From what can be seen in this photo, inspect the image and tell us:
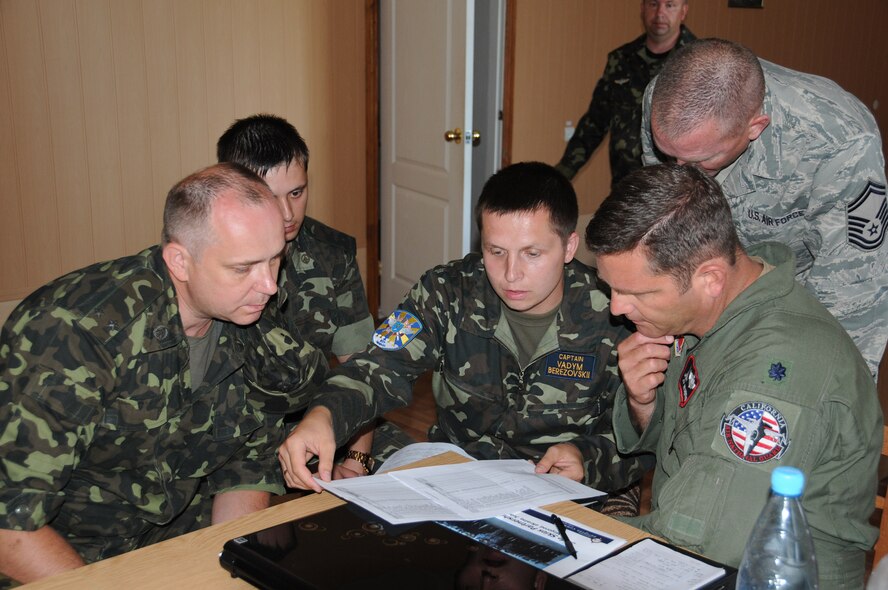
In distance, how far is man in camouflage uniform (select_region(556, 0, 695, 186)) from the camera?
3.89 meters

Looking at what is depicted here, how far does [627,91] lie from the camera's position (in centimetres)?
416

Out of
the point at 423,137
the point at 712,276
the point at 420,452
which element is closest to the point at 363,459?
the point at 420,452

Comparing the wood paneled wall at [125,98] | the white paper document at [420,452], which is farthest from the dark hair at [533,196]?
the wood paneled wall at [125,98]

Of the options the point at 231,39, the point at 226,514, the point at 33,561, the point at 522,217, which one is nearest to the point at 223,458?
the point at 226,514

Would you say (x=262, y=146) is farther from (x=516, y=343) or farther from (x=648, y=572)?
(x=648, y=572)

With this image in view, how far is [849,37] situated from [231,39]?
18.8 ft

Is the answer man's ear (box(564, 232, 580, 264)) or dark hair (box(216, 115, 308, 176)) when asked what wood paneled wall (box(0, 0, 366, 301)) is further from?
man's ear (box(564, 232, 580, 264))

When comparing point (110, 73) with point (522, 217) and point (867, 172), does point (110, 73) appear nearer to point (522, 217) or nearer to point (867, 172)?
point (522, 217)

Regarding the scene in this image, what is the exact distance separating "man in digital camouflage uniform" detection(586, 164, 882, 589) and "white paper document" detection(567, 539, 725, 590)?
0.05m

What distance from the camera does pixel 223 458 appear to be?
1.94m

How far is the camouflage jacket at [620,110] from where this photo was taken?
4.07 meters

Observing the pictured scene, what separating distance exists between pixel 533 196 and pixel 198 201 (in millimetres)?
751

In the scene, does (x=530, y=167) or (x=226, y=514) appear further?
(x=530, y=167)

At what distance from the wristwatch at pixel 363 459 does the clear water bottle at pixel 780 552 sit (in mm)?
Result: 1317
